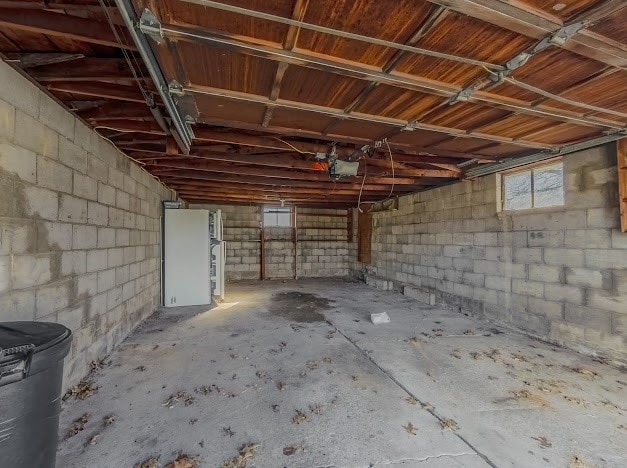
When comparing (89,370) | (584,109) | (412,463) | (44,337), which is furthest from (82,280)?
(584,109)

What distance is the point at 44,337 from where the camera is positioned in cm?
130

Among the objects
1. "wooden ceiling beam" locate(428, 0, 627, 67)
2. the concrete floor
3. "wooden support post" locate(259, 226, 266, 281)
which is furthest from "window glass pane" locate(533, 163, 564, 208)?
"wooden support post" locate(259, 226, 266, 281)

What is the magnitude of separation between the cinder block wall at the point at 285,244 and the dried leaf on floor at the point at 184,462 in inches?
278

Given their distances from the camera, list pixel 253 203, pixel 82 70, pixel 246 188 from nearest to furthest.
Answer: pixel 82 70, pixel 246 188, pixel 253 203

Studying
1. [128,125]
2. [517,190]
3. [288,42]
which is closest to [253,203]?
[128,125]

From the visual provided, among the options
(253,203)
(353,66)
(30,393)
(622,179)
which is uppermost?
(353,66)

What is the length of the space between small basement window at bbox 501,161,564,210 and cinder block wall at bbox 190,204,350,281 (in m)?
5.49

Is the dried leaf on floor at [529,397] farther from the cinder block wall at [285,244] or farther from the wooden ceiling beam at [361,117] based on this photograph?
the cinder block wall at [285,244]

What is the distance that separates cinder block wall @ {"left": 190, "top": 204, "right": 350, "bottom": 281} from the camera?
8625 millimetres

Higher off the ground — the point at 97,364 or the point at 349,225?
the point at 349,225

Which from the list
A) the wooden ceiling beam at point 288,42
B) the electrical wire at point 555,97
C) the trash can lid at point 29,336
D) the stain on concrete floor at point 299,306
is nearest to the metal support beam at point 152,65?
the wooden ceiling beam at point 288,42

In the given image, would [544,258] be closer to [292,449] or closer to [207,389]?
[292,449]

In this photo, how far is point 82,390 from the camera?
2418mm

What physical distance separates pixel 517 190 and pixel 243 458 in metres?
4.33
